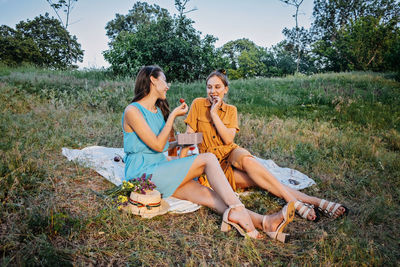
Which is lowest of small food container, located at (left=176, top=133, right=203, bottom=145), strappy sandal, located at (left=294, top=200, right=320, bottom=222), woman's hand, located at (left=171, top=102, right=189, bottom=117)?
strappy sandal, located at (left=294, top=200, right=320, bottom=222)

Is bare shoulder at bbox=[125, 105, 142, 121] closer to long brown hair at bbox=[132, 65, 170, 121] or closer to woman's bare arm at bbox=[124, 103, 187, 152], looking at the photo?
woman's bare arm at bbox=[124, 103, 187, 152]

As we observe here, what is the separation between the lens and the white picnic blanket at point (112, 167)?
11.5 feet

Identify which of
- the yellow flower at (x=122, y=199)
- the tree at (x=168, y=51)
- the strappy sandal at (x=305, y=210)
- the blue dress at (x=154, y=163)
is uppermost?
the tree at (x=168, y=51)

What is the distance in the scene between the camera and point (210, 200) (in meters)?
2.74

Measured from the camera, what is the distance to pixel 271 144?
16.9ft

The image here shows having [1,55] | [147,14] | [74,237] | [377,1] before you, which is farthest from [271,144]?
[147,14]

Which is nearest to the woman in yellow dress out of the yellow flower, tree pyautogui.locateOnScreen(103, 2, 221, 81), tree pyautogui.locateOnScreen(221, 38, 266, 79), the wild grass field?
the wild grass field

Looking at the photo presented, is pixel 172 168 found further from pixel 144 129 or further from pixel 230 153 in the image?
pixel 230 153

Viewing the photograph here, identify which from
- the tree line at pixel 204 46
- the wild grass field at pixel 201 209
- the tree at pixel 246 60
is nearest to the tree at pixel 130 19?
the tree line at pixel 204 46

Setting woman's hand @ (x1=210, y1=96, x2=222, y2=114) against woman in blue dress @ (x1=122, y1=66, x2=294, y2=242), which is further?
woman's hand @ (x1=210, y1=96, x2=222, y2=114)

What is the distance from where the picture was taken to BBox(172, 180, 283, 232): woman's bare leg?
2402 mm

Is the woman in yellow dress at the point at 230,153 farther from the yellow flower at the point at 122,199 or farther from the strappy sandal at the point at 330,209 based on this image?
the yellow flower at the point at 122,199

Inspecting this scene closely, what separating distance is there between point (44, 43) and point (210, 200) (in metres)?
28.4

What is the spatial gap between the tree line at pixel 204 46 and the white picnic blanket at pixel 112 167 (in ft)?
23.1
